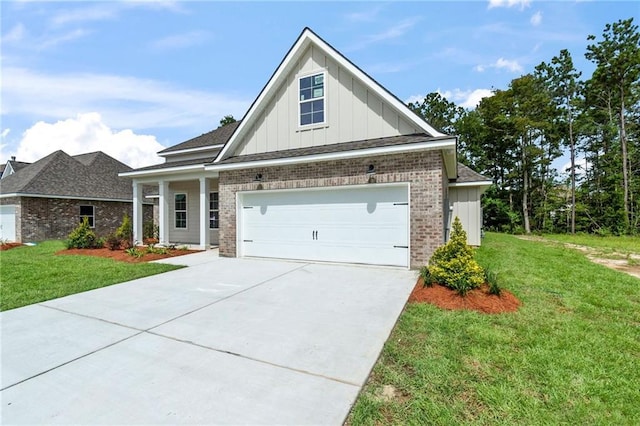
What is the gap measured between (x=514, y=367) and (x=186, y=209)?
1576 centimetres

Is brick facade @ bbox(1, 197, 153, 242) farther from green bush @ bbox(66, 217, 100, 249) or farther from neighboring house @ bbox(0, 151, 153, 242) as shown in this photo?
green bush @ bbox(66, 217, 100, 249)

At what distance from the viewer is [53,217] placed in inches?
691

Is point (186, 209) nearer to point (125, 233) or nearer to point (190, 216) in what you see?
point (190, 216)

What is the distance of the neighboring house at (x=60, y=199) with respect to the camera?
1673 centimetres

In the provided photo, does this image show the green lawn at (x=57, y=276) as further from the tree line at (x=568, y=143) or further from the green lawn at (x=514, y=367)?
the tree line at (x=568, y=143)

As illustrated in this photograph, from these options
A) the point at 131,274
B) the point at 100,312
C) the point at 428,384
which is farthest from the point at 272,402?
the point at 131,274

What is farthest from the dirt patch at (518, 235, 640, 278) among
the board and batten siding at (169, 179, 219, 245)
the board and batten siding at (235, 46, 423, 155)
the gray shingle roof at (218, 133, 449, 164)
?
the board and batten siding at (169, 179, 219, 245)

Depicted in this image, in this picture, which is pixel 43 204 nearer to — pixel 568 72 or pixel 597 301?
pixel 597 301

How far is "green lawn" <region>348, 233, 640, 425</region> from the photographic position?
2.50 metres

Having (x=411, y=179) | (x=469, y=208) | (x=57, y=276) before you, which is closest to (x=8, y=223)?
(x=57, y=276)

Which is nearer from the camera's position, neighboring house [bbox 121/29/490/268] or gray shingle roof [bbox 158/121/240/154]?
neighboring house [bbox 121/29/490/268]

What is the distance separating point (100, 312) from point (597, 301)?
880cm

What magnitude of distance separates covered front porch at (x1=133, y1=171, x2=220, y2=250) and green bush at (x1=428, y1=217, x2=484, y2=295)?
9.25m

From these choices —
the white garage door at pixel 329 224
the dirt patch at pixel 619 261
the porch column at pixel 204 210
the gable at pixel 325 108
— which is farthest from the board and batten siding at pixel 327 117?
the dirt patch at pixel 619 261
